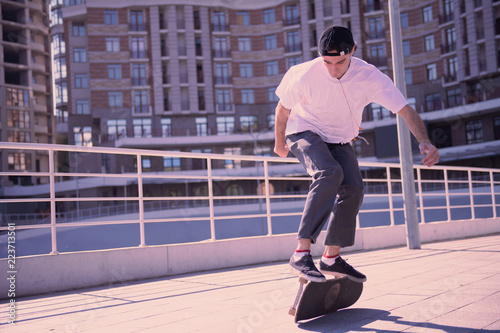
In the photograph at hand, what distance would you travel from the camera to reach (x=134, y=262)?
5.87 metres

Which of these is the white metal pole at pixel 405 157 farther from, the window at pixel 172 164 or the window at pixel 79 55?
the window at pixel 79 55

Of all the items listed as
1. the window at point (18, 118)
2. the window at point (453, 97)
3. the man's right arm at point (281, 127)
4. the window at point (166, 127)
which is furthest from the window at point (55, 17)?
the man's right arm at point (281, 127)

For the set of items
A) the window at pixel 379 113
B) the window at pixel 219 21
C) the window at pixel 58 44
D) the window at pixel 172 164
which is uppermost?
the window at pixel 58 44

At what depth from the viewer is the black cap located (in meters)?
3.06

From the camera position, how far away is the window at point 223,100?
56.2 meters

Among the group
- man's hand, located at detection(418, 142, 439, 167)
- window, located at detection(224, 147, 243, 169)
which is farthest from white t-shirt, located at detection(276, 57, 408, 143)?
window, located at detection(224, 147, 243, 169)

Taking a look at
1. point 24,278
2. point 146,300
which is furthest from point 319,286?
point 24,278

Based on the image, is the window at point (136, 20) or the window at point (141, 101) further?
the window at point (136, 20)

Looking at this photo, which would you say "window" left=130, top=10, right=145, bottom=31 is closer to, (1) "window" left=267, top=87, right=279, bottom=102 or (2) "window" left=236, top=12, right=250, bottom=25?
(2) "window" left=236, top=12, right=250, bottom=25

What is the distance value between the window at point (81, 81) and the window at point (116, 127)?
20.5 ft

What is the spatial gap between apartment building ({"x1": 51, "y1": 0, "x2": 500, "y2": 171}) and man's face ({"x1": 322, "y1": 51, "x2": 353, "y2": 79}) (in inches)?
1893

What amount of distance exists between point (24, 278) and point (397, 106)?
12.5ft

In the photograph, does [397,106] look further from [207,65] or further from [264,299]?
[207,65]

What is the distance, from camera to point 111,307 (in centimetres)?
395
